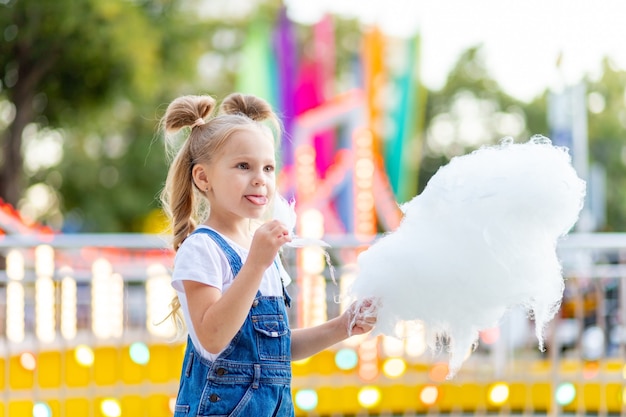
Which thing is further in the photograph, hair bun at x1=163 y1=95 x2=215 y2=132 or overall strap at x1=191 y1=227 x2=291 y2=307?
hair bun at x1=163 y1=95 x2=215 y2=132

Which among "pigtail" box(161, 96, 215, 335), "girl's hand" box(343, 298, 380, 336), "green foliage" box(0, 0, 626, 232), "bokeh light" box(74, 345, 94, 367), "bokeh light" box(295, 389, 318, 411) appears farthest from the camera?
"green foliage" box(0, 0, 626, 232)

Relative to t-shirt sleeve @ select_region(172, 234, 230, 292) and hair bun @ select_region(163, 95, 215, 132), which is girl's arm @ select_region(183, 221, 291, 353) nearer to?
t-shirt sleeve @ select_region(172, 234, 230, 292)

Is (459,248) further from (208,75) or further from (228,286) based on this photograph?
(208,75)

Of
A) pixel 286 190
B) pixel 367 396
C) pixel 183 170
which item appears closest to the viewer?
pixel 183 170

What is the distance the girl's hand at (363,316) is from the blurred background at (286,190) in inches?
5.2

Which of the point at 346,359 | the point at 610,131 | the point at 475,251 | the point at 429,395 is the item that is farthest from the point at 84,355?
the point at 610,131

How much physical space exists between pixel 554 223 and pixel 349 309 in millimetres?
Answer: 517

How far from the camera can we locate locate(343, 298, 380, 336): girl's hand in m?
2.10

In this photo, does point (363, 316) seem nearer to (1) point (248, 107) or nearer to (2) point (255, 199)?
(2) point (255, 199)

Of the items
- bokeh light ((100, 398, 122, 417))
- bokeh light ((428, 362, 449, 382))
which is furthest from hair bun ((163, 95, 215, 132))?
bokeh light ((428, 362, 449, 382))

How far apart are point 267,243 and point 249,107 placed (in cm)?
55

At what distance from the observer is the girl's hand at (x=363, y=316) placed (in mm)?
2102

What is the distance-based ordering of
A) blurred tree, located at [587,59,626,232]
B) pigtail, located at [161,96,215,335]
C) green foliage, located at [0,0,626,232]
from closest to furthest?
1. pigtail, located at [161,96,215,335]
2. green foliage, located at [0,0,626,232]
3. blurred tree, located at [587,59,626,232]

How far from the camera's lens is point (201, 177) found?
2170 millimetres
